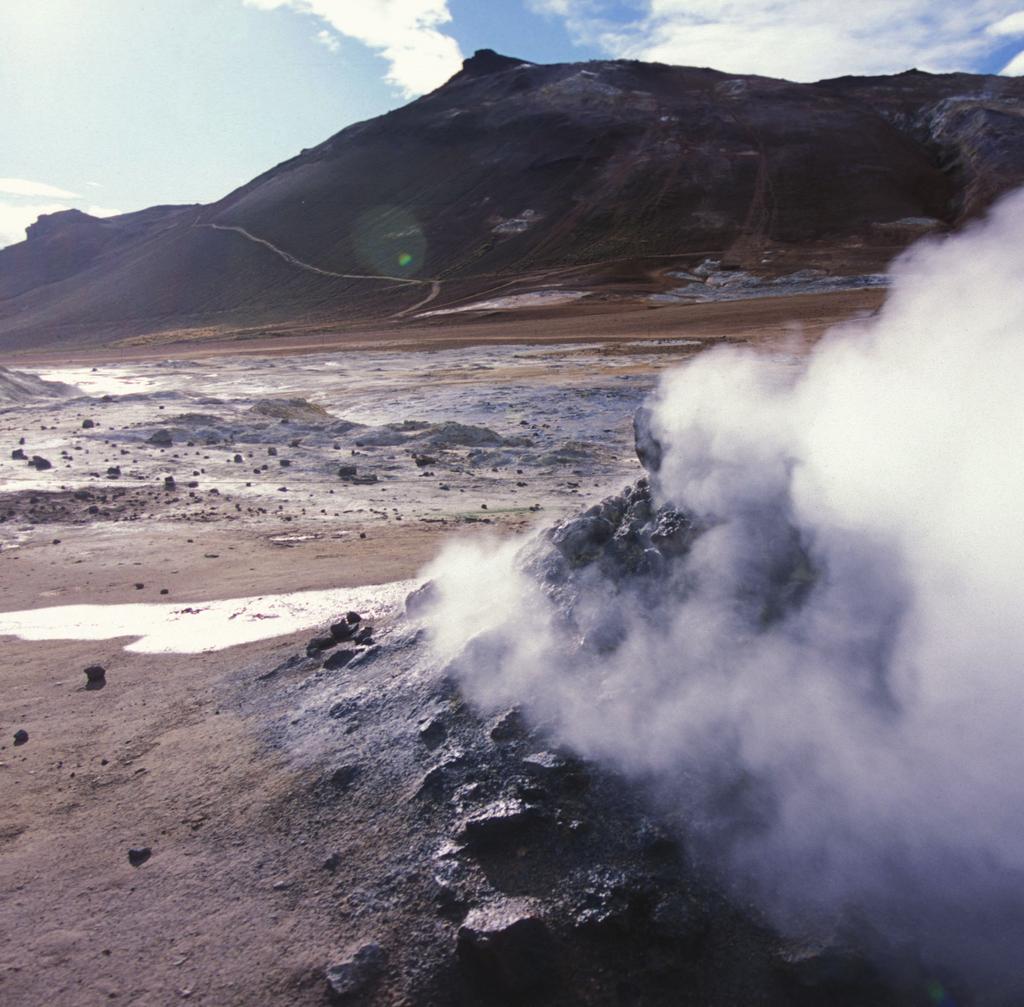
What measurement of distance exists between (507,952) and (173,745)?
7.81 feet

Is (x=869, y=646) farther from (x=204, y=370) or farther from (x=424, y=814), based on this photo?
(x=204, y=370)

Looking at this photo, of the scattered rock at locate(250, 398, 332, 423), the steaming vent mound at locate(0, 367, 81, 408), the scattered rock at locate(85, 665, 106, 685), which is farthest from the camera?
the steaming vent mound at locate(0, 367, 81, 408)

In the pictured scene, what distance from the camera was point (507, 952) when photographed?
7.67 ft

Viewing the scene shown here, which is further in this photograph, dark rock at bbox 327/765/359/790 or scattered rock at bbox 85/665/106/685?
scattered rock at bbox 85/665/106/685

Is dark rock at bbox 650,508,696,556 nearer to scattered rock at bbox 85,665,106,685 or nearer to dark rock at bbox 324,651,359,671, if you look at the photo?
dark rock at bbox 324,651,359,671

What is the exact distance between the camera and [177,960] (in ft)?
8.68

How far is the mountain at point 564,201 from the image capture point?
147 ft

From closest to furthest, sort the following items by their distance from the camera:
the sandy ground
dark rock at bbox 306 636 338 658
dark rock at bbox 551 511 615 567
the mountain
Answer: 1. the sandy ground
2. dark rock at bbox 551 511 615 567
3. dark rock at bbox 306 636 338 658
4. the mountain

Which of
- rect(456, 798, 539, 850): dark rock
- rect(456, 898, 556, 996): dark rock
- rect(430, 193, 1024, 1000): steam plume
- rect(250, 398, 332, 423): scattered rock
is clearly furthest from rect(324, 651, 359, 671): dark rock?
rect(250, 398, 332, 423): scattered rock

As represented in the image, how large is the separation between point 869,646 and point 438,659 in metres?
1.94

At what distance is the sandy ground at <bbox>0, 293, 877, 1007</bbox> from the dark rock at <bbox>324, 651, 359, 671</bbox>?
480mm

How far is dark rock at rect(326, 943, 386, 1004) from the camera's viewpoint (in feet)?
7.85

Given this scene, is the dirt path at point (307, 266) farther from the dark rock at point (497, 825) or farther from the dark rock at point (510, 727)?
the dark rock at point (497, 825)

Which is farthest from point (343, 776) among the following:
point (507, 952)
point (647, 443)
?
point (647, 443)
